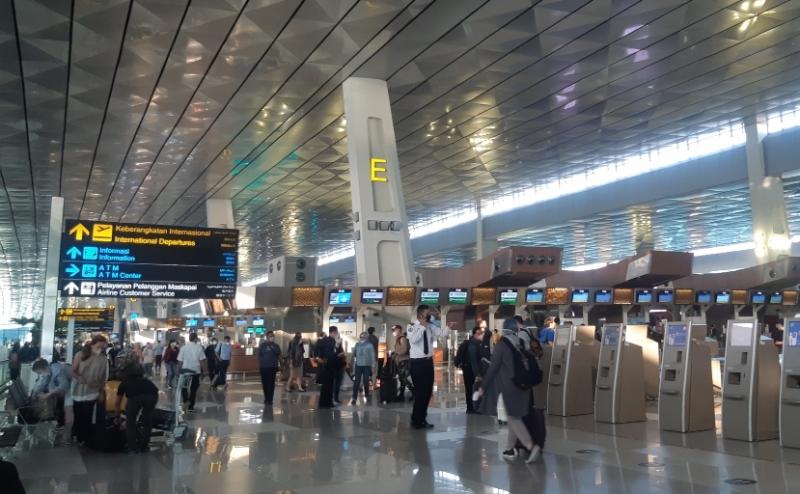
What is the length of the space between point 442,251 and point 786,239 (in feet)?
81.2

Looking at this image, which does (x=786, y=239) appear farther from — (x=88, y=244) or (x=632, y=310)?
(x=88, y=244)

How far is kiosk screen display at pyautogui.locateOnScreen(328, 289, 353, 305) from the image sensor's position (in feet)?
58.9

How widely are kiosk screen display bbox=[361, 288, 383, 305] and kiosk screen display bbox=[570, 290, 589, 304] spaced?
8.10m

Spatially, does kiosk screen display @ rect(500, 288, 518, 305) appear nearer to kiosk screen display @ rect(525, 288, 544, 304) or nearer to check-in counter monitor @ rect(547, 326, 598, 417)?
kiosk screen display @ rect(525, 288, 544, 304)

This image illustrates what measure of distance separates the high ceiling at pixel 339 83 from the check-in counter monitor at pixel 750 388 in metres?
8.88

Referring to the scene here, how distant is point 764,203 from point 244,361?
21.1m

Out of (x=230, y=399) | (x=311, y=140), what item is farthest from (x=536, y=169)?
(x=230, y=399)

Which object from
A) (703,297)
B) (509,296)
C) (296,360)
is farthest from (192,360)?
A: (703,297)

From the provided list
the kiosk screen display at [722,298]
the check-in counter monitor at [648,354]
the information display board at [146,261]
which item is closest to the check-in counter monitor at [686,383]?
the check-in counter monitor at [648,354]

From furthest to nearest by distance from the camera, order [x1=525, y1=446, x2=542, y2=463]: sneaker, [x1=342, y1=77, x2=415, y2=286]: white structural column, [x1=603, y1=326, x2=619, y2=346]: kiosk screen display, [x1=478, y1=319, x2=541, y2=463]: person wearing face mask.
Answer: [x1=342, y1=77, x2=415, y2=286]: white structural column
[x1=603, y1=326, x2=619, y2=346]: kiosk screen display
[x1=478, y1=319, x2=541, y2=463]: person wearing face mask
[x1=525, y1=446, x2=542, y2=463]: sneaker

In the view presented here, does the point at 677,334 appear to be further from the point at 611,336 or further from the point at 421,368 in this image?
the point at 421,368

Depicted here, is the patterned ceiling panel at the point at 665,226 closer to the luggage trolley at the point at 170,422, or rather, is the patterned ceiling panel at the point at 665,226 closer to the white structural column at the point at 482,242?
the white structural column at the point at 482,242

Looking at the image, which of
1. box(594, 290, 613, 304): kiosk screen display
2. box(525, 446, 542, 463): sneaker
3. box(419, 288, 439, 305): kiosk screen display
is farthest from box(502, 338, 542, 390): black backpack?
box(594, 290, 613, 304): kiosk screen display

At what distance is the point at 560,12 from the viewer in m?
14.9
